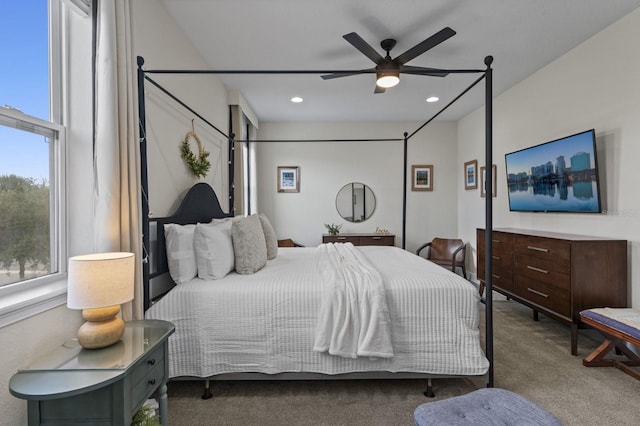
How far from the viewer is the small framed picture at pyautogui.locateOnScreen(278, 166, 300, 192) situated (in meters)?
5.39

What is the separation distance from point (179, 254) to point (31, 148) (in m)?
1.00

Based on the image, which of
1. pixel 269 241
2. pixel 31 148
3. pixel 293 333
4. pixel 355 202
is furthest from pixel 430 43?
pixel 355 202

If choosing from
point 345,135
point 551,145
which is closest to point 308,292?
point 551,145

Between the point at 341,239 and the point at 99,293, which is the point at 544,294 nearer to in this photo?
the point at 341,239

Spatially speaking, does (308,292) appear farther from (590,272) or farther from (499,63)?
(499,63)

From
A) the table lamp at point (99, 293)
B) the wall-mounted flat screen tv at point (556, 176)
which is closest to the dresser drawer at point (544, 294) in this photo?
the wall-mounted flat screen tv at point (556, 176)

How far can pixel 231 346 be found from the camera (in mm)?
1956

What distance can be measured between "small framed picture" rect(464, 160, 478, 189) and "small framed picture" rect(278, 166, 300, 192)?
9.55 feet

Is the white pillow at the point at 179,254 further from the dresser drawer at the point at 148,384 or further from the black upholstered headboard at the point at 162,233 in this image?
the dresser drawer at the point at 148,384

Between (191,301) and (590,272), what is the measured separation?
3.14 metres

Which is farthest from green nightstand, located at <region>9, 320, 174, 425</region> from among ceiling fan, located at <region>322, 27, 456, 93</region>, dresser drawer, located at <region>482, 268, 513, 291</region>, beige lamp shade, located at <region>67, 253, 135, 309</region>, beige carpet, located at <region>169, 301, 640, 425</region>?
dresser drawer, located at <region>482, 268, 513, 291</region>

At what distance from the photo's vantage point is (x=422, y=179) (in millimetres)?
5551

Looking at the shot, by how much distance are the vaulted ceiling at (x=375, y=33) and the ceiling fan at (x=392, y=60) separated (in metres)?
0.25

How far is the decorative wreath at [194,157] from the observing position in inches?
106
